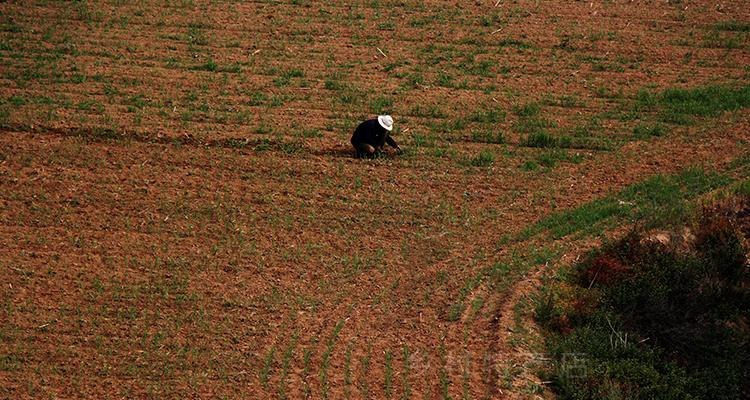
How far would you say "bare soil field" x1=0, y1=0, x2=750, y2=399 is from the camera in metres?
13.7

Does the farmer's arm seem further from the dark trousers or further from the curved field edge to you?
the curved field edge

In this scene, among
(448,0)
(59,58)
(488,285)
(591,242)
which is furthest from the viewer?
(448,0)

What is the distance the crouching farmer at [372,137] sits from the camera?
18642mm

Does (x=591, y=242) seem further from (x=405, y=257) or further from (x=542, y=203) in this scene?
(x=405, y=257)

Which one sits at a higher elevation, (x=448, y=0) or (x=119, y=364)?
(x=448, y=0)

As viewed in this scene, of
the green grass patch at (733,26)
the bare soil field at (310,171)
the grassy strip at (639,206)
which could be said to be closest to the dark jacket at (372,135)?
the bare soil field at (310,171)

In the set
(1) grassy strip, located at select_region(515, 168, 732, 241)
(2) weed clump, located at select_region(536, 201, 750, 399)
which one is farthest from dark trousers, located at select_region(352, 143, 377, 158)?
(2) weed clump, located at select_region(536, 201, 750, 399)

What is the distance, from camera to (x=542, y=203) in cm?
1778

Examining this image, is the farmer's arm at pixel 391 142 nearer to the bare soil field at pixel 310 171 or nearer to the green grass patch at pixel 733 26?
the bare soil field at pixel 310 171

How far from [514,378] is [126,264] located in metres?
6.45

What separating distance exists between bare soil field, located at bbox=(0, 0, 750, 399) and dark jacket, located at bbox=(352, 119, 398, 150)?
556mm

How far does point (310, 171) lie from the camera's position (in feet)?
61.9

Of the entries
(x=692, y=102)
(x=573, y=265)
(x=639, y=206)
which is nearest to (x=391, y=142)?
(x=639, y=206)

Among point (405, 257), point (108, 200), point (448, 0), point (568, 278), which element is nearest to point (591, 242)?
point (568, 278)
